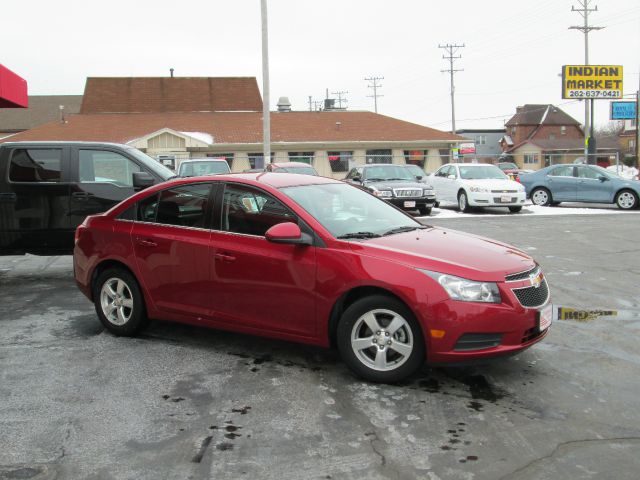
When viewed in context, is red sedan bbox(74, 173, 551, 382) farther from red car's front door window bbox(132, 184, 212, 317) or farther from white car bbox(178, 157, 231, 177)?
white car bbox(178, 157, 231, 177)

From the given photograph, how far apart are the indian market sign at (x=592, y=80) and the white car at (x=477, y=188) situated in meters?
20.8

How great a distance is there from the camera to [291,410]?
13.8 feet

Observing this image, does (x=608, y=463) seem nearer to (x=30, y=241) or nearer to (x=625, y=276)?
(x=625, y=276)

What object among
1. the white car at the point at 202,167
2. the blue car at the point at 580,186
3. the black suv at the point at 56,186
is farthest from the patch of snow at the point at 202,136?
the black suv at the point at 56,186

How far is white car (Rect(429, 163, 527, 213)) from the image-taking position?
1881 cm

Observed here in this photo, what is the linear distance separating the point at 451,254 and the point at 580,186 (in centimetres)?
1726

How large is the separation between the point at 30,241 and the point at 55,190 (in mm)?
727

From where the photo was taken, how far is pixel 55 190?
8438mm

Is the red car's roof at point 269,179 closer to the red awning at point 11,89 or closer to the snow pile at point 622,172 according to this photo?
the red awning at point 11,89

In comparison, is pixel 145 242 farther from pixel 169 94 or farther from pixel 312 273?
pixel 169 94

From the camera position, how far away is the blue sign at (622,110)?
44.2 meters

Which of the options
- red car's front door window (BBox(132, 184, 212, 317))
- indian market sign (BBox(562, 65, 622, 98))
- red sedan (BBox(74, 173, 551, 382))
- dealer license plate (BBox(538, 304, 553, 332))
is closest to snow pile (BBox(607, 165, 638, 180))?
indian market sign (BBox(562, 65, 622, 98))

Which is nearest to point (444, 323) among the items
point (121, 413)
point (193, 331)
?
point (121, 413)

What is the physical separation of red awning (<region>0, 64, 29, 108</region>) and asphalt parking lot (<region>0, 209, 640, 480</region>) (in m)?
7.45
